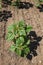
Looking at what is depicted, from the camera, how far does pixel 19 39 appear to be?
4.00 m

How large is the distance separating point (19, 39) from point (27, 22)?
898mm

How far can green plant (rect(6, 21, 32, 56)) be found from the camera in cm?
395

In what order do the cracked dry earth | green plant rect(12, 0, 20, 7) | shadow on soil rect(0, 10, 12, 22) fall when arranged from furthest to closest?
green plant rect(12, 0, 20, 7) < shadow on soil rect(0, 10, 12, 22) < the cracked dry earth

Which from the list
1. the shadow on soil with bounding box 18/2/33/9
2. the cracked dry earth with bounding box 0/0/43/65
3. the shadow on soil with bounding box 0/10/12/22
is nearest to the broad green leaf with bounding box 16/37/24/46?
the cracked dry earth with bounding box 0/0/43/65

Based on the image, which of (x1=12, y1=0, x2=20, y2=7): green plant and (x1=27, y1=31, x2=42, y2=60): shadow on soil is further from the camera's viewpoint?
(x1=12, y1=0, x2=20, y2=7): green plant

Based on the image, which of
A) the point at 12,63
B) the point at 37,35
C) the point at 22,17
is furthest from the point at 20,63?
the point at 22,17

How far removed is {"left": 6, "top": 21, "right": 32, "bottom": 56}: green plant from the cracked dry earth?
142mm

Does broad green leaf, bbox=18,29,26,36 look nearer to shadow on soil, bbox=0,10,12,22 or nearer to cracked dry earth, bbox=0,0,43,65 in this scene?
cracked dry earth, bbox=0,0,43,65

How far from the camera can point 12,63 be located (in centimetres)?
387

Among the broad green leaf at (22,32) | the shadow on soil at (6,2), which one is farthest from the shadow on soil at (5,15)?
the broad green leaf at (22,32)

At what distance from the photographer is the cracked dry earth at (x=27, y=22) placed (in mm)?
3928

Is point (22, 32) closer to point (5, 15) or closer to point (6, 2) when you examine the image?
point (5, 15)

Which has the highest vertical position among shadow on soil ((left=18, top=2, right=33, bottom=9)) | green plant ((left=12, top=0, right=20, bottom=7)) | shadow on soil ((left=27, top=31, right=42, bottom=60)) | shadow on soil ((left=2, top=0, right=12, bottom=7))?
green plant ((left=12, top=0, right=20, bottom=7))

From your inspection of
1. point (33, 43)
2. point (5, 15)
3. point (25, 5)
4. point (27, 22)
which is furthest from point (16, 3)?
point (33, 43)
